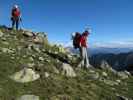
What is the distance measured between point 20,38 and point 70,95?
18.5m

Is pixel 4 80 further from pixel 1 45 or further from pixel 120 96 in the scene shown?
pixel 1 45

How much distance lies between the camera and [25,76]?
20.0 m

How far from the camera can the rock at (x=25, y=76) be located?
64.5 ft

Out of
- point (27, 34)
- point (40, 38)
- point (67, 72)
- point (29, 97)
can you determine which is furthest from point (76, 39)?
point (29, 97)

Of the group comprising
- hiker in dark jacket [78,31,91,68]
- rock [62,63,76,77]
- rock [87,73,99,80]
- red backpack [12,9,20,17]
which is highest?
red backpack [12,9,20,17]

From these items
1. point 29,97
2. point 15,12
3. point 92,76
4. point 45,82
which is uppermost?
point 15,12

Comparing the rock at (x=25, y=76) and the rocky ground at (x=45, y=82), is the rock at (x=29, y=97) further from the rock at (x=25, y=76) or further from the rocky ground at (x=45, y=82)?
the rock at (x=25, y=76)

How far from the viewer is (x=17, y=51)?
27.3 meters

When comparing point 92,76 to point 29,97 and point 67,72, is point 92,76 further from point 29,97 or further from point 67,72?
point 29,97

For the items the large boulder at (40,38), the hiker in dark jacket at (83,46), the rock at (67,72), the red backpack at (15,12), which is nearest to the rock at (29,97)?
the rock at (67,72)

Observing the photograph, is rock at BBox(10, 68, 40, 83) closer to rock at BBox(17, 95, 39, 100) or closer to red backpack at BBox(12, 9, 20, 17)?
rock at BBox(17, 95, 39, 100)

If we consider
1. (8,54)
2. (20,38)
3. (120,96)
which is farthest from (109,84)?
(20,38)

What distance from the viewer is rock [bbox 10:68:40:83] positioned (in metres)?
19.6

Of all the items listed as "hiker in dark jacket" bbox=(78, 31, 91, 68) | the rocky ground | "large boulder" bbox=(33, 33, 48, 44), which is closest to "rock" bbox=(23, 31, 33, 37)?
"large boulder" bbox=(33, 33, 48, 44)
